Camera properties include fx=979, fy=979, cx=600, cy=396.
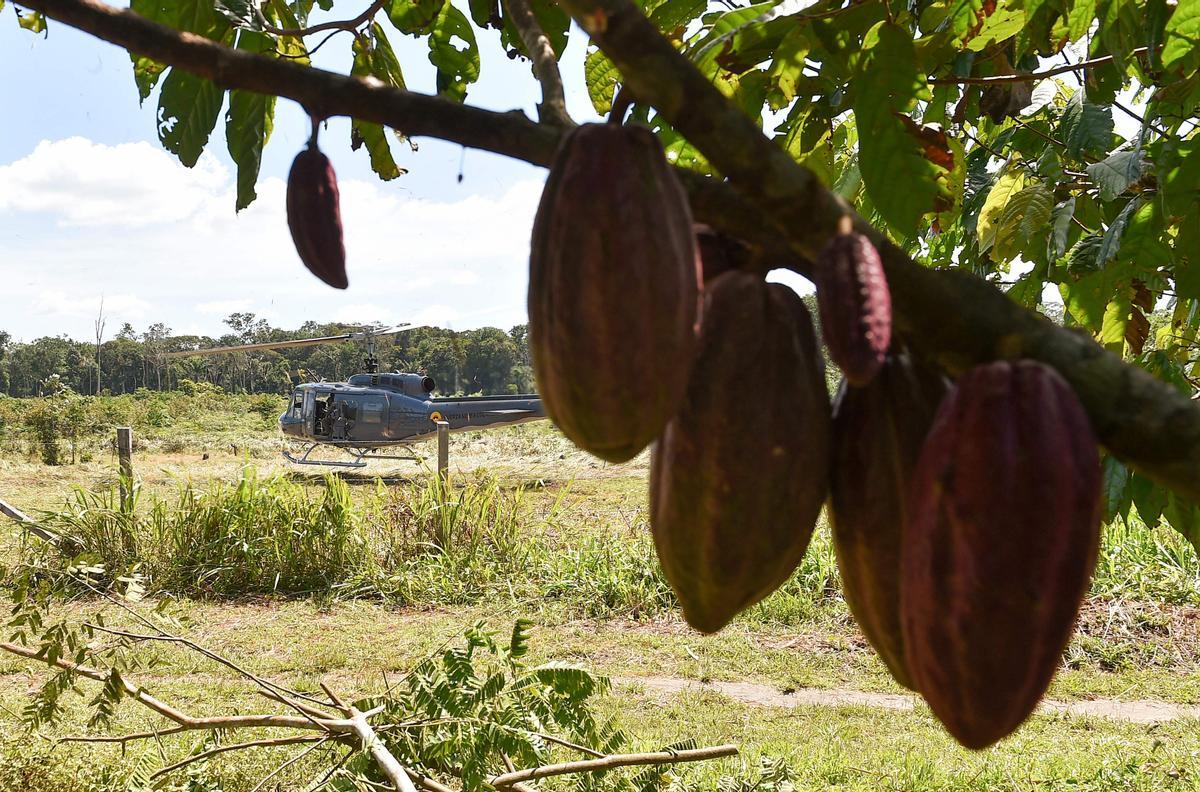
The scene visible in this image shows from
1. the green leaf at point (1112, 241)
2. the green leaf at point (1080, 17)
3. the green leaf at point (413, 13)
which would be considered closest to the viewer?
the green leaf at point (1080, 17)

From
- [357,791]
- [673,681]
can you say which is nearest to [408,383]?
[673,681]

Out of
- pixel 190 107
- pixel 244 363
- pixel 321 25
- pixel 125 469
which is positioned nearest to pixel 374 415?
pixel 125 469

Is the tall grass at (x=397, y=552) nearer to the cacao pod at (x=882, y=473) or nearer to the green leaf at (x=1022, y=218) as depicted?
the green leaf at (x=1022, y=218)

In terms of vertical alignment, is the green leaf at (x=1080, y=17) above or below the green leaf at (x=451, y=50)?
below

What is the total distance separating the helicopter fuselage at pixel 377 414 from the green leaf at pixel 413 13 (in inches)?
778

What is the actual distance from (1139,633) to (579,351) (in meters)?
7.52

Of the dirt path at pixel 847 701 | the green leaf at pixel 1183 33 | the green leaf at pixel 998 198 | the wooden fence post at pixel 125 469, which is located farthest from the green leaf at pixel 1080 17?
the wooden fence post at pixel 125 469

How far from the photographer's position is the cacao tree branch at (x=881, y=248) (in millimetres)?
493

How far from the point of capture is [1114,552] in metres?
7.73

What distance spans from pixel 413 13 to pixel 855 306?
1.68 meters

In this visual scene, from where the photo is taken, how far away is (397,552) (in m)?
8.72

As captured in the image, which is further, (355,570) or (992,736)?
(355,570)

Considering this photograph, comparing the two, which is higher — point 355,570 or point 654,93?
point 654,93

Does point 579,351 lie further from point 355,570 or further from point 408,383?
point 408,383
